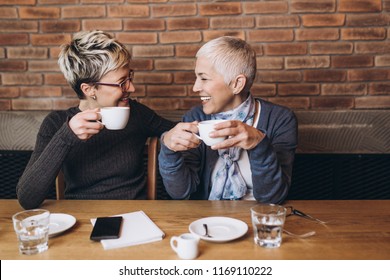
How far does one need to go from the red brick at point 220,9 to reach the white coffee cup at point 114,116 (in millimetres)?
1108

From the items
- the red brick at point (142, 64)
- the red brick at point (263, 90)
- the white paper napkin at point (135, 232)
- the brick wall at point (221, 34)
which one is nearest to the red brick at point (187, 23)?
the brick wall at point (221, 34)

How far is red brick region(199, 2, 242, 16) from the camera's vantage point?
228cm

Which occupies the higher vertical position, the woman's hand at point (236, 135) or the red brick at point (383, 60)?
the red brick at point (383, 60)

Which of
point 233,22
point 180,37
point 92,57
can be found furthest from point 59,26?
point 233,22

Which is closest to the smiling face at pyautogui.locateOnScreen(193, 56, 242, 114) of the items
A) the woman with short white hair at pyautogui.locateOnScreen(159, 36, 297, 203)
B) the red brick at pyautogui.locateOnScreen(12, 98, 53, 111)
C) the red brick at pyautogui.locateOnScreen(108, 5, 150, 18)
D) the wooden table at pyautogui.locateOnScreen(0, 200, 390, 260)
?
the woman with short white hair at pyautogui.locateOnScreen(159, 36, 297, 203)

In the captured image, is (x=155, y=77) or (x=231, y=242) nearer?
(x=231, y=242)

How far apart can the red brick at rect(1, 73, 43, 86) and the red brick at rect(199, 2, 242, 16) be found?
104 cm

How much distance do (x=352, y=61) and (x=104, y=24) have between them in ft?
4.72

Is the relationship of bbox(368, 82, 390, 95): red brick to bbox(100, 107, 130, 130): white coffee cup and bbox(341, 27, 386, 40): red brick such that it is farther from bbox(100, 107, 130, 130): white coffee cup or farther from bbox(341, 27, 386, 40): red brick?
bbox(100, 107, 130, 130): white coffee cup

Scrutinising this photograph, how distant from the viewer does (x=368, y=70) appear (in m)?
2.31

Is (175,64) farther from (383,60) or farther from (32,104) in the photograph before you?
(383,60)

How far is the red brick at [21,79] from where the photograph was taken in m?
2.40

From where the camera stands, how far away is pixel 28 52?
93.7 inches

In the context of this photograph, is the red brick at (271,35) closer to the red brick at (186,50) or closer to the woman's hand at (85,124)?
the red brick at (186,50)
